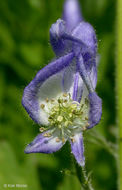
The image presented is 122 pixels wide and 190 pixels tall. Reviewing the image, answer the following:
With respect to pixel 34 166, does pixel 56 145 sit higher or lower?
lower

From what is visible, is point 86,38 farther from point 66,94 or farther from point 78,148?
point 78,148

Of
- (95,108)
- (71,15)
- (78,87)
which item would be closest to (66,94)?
(78,87)

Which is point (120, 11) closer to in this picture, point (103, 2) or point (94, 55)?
point (94, 55)

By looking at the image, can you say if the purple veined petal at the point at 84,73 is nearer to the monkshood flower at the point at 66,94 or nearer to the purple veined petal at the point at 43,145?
the monkshood flower at the point at 66,94

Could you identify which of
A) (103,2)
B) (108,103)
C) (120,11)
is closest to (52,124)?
(120,11)

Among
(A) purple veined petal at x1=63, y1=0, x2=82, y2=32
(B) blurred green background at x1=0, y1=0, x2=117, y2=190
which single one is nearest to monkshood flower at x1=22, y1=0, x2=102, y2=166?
(A) purple veined petal at x1=63, y1=0, x2=82, y2=32

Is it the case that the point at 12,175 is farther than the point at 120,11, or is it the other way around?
the point at 12,175

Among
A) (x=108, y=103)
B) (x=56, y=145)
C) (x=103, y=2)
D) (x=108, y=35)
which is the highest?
(x=103, y=2)
